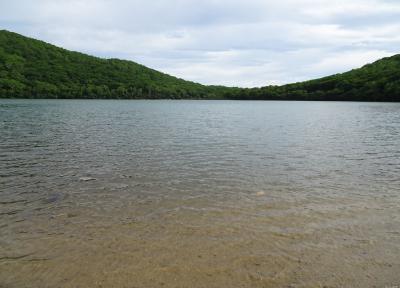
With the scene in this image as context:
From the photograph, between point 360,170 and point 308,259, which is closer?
point 308,259

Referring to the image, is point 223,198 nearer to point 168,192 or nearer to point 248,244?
point 168,192

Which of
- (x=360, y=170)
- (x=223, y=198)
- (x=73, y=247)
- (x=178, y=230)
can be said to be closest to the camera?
(x=73, y=247)

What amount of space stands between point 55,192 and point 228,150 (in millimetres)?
14483

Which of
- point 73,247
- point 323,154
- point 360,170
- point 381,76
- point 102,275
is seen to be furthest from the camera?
point 381,76

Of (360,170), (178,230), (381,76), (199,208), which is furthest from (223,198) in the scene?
(381,76)

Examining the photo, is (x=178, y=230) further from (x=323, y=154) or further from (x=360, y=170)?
(x=323, y=154)

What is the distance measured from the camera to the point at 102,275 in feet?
26.1

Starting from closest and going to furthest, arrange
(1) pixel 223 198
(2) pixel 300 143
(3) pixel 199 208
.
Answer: (3) pixel 199 208 → (1) pixel 223 198 → (2) pixel 300 143

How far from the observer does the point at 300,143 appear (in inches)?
1223

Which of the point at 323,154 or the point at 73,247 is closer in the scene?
the point at 73,247

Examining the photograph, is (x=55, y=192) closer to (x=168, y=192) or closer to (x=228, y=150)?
(x=168, y=192)

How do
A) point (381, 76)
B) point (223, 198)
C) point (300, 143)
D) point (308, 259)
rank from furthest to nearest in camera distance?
point (381, 76) → point (300, 143) → point (223, 198) → point (308, 259)

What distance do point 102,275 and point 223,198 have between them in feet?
22.3

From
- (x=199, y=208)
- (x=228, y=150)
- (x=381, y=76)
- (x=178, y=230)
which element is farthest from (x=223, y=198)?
(x=381, y=76)
